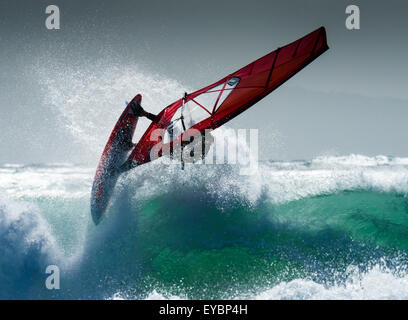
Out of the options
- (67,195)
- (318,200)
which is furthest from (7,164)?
(318,200)

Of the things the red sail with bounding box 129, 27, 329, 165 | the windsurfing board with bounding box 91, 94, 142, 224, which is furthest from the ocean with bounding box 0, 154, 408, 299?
the red sail with bounding box 129, 27, 329, 165

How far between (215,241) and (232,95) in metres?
2.55

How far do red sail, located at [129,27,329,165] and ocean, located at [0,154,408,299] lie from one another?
127cm

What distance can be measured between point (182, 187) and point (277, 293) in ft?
9.70

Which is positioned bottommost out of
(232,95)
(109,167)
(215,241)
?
(215,241)

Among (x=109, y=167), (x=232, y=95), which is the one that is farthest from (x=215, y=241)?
(x=232, y=95)

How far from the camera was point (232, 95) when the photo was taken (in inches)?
208

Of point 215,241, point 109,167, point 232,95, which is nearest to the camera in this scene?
point 215,241

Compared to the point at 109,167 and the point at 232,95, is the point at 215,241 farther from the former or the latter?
the point at 232,95

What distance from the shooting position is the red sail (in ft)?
16.2

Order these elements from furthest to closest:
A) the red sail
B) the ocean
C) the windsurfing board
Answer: the windsurfing board → the red sail → the ocean

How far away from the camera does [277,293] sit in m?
3.76

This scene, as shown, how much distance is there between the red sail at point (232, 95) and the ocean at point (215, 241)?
1269mm

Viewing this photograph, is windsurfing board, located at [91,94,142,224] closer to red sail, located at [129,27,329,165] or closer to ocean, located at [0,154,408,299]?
ocean, located at [0,154,408,299]
